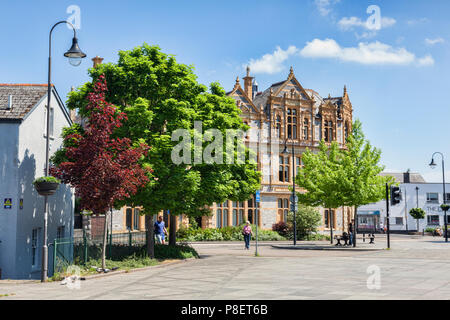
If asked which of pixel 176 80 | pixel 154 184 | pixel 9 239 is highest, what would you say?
pixel 176 80

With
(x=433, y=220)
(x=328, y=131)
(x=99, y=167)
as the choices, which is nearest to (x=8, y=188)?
(x=99, y=167)

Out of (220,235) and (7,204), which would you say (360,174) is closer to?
(220,235)

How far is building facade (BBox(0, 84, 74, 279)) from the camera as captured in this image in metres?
17.9

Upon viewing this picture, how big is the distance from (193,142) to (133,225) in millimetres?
22127

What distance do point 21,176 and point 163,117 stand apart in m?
6.28

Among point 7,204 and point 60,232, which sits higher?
point 7,204

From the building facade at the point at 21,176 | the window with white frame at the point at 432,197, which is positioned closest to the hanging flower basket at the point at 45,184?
the building facade at the point at 21,176

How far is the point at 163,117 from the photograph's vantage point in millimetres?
21016

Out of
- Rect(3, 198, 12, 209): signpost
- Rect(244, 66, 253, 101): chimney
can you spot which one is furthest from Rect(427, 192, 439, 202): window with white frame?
Rect(3, 198, 12, 209): signpost

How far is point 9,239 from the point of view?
1788cm

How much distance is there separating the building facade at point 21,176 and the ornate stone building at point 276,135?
2489 cm

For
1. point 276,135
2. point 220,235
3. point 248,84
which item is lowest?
point 220,235
